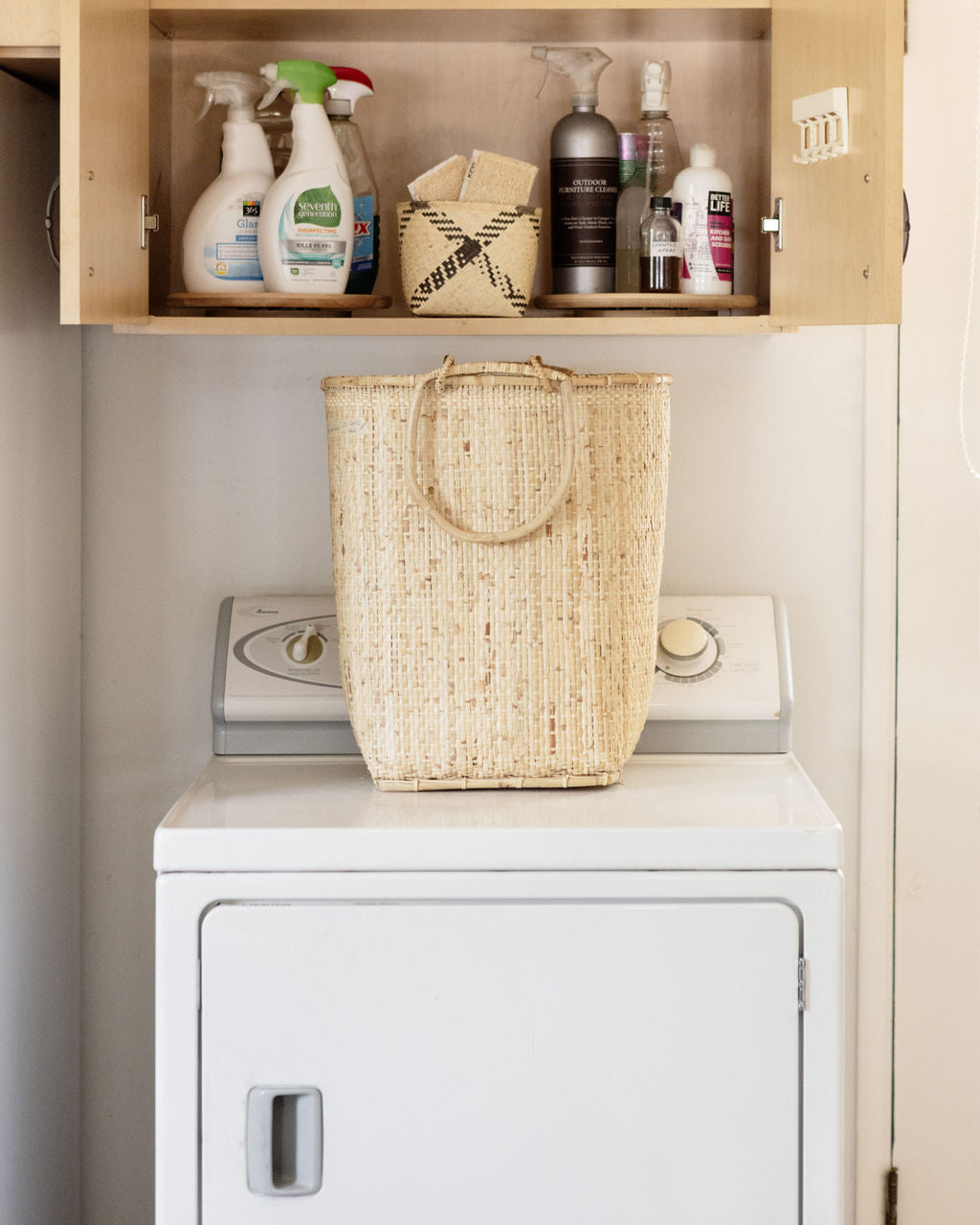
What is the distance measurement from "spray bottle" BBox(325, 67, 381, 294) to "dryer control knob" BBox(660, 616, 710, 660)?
23.5 inches

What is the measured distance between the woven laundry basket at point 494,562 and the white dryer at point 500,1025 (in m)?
0.19

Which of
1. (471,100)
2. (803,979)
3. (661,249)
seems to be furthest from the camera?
(471,100)

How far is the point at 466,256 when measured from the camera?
1606 millimetres

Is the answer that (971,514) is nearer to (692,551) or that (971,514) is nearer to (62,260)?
(692,551)

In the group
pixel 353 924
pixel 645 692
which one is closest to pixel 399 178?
pixel 645 692

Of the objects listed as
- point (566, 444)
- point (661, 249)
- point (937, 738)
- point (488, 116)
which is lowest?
point (937, 738)

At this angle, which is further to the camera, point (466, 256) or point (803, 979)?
point (466, 256)

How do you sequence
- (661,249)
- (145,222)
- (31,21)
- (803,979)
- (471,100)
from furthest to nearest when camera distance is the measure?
(471,100) → (661,249) → (145,222) → (31,21) → (803,979)

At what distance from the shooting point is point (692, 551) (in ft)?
6.14

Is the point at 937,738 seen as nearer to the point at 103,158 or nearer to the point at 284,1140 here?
the point at 284,1140

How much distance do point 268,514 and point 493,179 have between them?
564mm

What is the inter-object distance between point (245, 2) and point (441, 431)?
2.05 feet

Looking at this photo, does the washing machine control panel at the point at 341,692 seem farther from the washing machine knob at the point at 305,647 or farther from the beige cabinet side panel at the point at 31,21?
the beige cabinet side panel at the point at 31,21

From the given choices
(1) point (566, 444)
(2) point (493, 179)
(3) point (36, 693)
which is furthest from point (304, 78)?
(3) point (36, 693)
